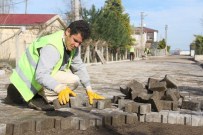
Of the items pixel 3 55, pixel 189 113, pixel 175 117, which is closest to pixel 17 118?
pixel 175 117

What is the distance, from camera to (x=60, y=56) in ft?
14.1

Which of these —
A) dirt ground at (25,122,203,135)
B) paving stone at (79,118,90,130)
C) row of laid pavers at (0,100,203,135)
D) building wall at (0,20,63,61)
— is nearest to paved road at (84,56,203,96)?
row of laid pavers at (0,100,203,135)

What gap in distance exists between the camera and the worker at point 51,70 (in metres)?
3.96

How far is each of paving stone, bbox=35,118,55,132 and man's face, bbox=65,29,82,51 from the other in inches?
34.0

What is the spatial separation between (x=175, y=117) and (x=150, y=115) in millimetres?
311

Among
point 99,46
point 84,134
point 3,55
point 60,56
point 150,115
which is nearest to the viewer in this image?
point 84,134

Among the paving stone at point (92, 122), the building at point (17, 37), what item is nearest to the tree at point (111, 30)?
the building at point (17, 37)

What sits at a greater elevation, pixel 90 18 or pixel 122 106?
pixel 90 18

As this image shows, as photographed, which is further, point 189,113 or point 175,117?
point 189,113

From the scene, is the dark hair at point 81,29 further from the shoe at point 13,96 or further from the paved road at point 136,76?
the paved road at point 136,76

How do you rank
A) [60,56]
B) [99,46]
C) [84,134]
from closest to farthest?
1. [84,134]
2. [60,56]
3. [99,46]

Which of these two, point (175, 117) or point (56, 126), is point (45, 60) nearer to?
point (56, 126)

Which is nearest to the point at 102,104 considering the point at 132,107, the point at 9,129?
the point at 132,107

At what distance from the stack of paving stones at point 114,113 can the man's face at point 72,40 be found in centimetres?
83
